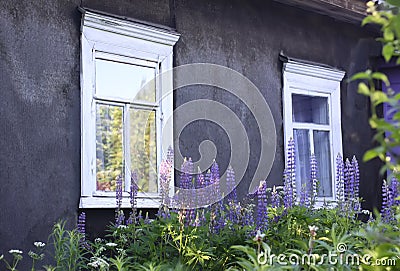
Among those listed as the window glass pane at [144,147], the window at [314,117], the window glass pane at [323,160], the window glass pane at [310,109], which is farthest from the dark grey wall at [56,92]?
the window glass pane at [323,160]

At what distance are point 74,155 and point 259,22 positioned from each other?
10.00 feet

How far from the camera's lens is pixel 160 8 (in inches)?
263

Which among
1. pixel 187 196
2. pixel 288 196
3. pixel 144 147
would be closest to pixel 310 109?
pixel 144 147

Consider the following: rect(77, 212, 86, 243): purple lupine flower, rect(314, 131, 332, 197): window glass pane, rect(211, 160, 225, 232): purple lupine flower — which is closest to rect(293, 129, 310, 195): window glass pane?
rect(314, 131, 332, 197): window glass pane

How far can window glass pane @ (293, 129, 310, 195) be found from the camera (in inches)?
315

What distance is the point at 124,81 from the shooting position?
6.27 meters

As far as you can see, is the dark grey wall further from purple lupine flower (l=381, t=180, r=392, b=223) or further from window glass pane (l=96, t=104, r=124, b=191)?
purple lupine flower (l=381, t=180, r=392, b=223)

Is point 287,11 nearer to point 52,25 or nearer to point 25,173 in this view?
point 52,25

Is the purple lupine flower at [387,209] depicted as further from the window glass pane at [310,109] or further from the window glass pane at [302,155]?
the window glass pane at [310,109]

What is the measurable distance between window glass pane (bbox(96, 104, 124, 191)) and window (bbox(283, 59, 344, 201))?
2.39 metres

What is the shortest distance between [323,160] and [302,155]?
44 cm

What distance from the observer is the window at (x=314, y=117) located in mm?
7992

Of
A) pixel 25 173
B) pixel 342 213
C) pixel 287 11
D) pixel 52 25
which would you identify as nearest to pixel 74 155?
pixel 25 173

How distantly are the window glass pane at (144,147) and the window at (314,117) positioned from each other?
2.00m
